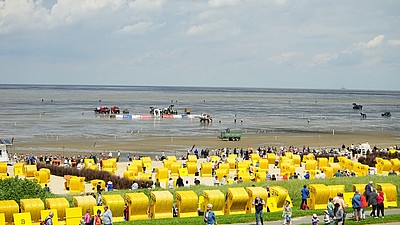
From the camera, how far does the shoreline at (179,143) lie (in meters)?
59.5

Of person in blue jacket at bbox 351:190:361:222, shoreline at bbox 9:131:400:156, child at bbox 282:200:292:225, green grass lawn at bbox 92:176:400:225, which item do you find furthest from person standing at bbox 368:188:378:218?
shoreline at bbox 9:131:400:156

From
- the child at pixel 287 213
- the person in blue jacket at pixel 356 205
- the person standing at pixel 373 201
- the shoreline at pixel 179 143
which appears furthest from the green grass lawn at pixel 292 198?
the shoreline at pixel 179 143

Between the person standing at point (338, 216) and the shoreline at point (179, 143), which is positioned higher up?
the shoreline at point (179, 143)

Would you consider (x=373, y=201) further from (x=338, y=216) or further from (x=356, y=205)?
(x=338, y=216)

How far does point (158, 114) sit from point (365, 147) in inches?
2677

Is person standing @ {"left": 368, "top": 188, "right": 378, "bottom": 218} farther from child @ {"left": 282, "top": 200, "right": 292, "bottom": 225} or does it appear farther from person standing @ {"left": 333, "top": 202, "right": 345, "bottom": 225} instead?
child @ {"left": 282, "top": 200, "right": 292, "bottom": 225}

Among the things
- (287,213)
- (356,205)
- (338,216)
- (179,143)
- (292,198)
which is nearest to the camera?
(338,216)

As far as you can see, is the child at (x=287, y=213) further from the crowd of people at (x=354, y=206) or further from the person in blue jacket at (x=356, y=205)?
the person in blue jacket at (x=356, y=205)

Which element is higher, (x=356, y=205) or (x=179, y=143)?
(x=179, y=143)

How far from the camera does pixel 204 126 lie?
9444 cm

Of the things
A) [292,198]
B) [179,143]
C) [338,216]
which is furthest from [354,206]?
[179,143]

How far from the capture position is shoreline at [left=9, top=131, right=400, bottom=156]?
195ft

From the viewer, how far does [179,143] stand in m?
66.7

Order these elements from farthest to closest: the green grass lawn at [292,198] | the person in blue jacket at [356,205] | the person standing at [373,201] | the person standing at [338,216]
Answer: the person standing at [373,201] < the green grass lawn at [292,198] < the person in blue jacket at [356,205] < the person standing at [338,216]
